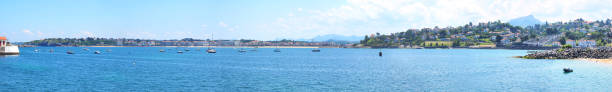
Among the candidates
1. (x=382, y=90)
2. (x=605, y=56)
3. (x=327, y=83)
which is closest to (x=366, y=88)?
(x=382, y=90)

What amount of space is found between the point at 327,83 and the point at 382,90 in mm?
7765

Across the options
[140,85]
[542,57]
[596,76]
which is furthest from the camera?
[542,57]

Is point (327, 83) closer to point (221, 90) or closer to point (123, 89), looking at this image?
point (221, 90)

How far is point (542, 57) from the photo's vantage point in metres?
110

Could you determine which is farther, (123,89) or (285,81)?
(285,81)

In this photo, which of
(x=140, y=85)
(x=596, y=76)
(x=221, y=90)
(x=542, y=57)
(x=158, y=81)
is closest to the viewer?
(x=221, y=90)

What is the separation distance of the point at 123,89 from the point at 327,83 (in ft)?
63.0

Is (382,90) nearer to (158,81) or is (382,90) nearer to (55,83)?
(158,81)

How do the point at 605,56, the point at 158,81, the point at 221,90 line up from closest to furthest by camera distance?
the point at 221,90, the point at 158,81, the point at 605,56

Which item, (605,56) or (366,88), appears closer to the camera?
(366,88)

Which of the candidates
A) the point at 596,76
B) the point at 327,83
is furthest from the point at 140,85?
the point at 596,76

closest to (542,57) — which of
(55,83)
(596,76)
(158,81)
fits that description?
(596,76)

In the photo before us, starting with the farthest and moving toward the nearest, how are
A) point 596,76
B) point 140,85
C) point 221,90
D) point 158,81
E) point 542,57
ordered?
point 542,57 < point 596,76 < point 158,81 < point 140,85 < point 221,90

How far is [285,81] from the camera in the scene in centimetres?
5412
